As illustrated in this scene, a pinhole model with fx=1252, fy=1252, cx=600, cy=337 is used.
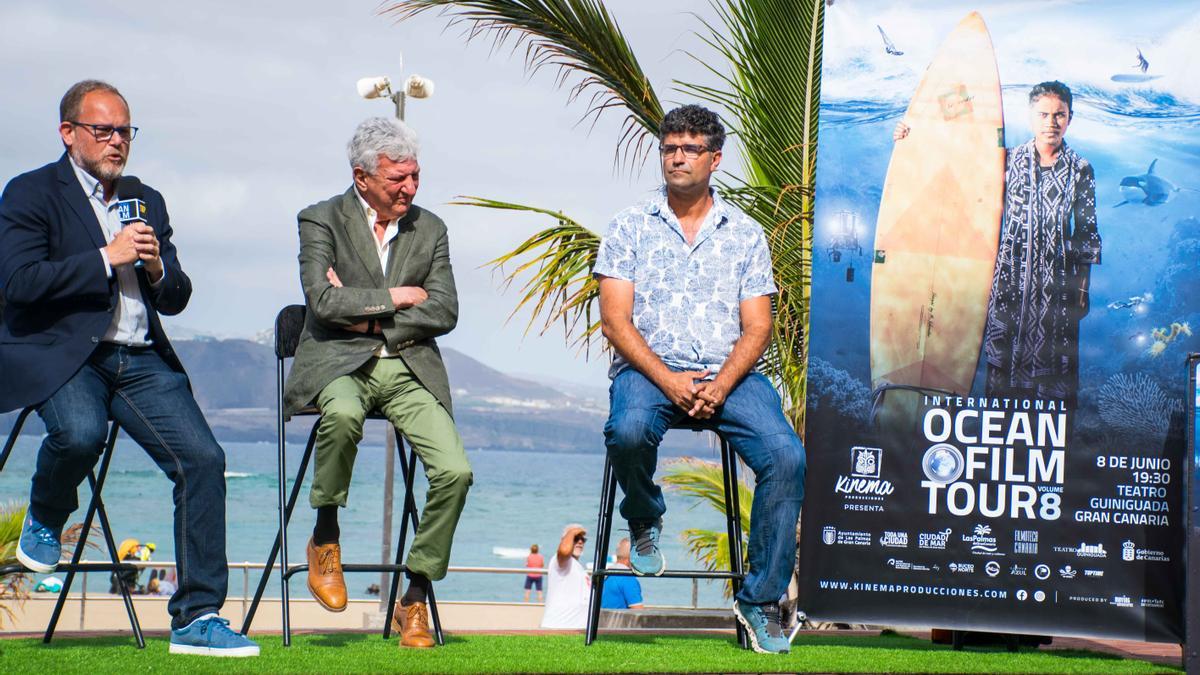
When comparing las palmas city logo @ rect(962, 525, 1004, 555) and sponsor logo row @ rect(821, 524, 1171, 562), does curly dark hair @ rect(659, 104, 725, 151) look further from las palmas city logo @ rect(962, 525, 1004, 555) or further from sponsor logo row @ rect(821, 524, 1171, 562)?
las palmas city logo @ rect(962, 525, 1004, 555)

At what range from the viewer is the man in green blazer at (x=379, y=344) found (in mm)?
4129

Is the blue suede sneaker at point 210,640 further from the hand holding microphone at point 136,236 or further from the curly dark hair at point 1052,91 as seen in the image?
the curly dark hair at point 1052,91

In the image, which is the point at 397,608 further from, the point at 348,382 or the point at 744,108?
the point at 744,108

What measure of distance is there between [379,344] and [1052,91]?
2730mm

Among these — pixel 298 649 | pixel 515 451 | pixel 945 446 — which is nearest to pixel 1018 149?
pixel 945 446

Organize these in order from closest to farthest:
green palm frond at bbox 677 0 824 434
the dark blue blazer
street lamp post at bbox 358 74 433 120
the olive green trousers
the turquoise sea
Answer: the dark blue blazer → the olive green trousers → green palm frond at bbox 677 0 824 434 → street lamp post at bbox 358 74 433 120 → the turquoise sea

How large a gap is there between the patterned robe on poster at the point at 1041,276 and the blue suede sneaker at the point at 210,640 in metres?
2.80

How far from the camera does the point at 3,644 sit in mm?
4078

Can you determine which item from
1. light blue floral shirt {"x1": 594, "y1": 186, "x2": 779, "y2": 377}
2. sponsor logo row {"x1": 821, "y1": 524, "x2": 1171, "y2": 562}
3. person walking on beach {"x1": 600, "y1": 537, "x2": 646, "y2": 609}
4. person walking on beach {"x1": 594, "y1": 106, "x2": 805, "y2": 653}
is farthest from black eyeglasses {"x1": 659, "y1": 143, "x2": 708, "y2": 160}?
person walking on beach {"x1": 600, "y1": 537, "x2": 646, "y2": 609}

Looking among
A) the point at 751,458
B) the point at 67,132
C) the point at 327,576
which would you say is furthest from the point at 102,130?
the point at 751,458

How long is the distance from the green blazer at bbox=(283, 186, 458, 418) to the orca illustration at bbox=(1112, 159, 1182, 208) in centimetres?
256

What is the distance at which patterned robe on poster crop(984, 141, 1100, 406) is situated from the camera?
15.4 feet

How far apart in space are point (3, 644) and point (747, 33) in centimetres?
477

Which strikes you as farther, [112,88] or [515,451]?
[515,451]
